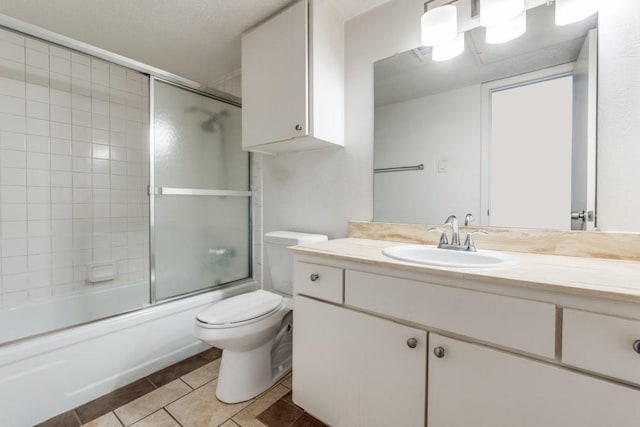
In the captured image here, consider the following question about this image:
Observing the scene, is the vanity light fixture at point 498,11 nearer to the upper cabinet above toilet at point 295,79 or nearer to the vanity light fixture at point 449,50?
the vanity light fixture at point 449,50

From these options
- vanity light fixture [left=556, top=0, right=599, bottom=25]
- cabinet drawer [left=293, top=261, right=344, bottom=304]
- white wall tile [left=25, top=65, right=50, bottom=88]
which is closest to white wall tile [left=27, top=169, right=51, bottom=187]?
white wall tile [left=25, top=65, right=50, bottom=88]

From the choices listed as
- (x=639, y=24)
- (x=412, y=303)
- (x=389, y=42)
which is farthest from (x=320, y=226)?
(x=639, y=24)

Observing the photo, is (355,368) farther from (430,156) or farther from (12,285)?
(12,285)

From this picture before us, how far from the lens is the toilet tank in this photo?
170 centimetres

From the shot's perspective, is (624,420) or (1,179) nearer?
(624,420)

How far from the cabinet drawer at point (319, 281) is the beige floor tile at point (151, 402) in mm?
880

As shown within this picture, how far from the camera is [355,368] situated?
106 centimetres

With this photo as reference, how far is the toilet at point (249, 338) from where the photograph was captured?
129cm

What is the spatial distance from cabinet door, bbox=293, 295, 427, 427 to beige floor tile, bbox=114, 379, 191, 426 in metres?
0.67

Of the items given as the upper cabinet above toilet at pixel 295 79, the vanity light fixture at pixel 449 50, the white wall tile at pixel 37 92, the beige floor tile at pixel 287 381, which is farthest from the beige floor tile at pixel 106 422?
the vanity light fixture at pixel 449 50

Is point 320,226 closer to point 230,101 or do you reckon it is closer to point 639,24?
point 230,101

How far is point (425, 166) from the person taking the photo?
1451 mm

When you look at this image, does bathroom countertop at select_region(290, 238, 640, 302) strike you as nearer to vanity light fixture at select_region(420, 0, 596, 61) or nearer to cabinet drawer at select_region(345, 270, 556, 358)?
cabinet drawer at select_region(345, 270, 556, 358)

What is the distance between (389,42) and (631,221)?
1.35 m
